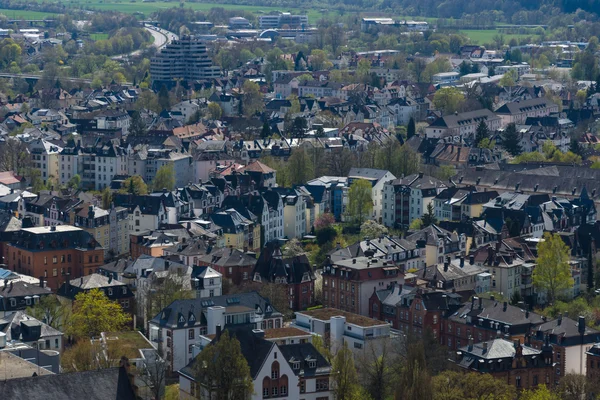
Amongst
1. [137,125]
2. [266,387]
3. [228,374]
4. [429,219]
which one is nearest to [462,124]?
[137,125]

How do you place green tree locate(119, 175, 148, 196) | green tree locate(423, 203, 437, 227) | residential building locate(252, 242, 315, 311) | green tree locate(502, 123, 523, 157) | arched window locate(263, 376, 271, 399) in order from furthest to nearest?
green tree locate(502, 123, 523, 157) < green tree locate(119, 175, 148, 196) < green tree locate(423, 203, 437, 227) < residential building locate(252, 242, 315, 311) < arched window locate(263, 376, 271, 399)

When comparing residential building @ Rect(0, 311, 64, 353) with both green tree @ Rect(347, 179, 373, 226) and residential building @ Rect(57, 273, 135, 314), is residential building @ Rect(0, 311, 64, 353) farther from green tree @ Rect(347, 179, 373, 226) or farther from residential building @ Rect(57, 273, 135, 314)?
green tree @ Rect(347, 179, 373, 226)

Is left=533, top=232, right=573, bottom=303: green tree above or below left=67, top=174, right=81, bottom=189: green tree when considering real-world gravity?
above

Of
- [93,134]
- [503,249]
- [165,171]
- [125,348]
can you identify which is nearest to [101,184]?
[165,171]

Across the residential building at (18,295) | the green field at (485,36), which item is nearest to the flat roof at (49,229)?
the residential building at (18,295)

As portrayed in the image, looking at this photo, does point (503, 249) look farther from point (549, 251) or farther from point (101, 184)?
point (101, 184)

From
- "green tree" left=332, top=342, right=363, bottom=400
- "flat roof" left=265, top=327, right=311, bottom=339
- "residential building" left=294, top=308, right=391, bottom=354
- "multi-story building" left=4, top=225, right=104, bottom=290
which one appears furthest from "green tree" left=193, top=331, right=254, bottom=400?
"multi-story building" left=4, top=225, right=104, bottom=290

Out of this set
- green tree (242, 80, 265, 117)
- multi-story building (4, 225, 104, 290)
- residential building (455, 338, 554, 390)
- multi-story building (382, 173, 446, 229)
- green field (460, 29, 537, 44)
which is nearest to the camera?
residential building (455, 338, 554, 390)
